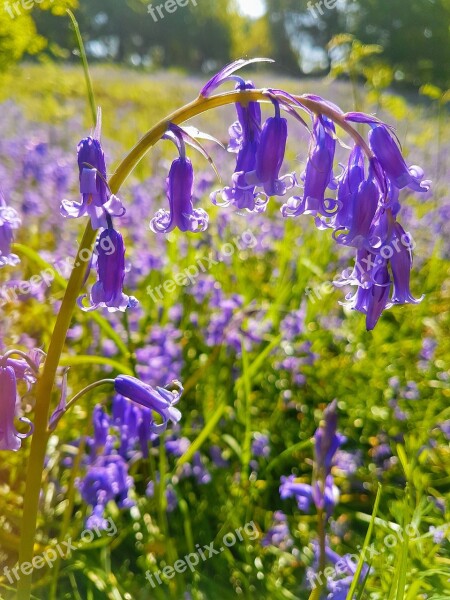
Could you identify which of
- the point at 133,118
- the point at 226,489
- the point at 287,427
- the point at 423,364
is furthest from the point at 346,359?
the point at 133,118

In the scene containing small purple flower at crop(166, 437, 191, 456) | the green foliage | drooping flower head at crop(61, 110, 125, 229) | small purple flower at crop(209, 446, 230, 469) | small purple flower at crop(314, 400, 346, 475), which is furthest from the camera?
the green foliage

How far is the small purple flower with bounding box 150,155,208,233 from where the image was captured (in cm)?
112

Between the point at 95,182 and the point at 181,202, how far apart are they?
0.66 feet

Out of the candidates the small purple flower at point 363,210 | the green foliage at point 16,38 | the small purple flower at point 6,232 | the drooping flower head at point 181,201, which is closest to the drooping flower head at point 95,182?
the drooping flower head at point 181,201

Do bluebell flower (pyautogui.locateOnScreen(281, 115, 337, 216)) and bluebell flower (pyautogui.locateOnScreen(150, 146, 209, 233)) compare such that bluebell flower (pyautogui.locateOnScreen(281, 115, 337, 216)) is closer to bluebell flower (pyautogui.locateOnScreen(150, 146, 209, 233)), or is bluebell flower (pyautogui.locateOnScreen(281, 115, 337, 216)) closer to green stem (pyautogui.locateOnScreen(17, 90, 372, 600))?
green stem (pyautogui.locateOnScreen(17, 90, 372, 600))

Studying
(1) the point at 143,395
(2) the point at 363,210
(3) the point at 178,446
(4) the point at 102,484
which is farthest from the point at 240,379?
(2) the point at 363,210

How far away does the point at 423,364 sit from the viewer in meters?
3.12

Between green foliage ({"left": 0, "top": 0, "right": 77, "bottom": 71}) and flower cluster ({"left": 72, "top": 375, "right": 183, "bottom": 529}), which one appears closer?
flower cluster ({"left": 72, "top": 375, "right": 183, "bottom": 529})

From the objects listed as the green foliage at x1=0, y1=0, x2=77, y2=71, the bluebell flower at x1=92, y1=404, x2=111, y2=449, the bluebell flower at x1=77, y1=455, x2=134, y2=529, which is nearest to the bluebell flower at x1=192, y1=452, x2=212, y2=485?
the bluebell flower at x1=77, y1=455, x2=134, y2=529

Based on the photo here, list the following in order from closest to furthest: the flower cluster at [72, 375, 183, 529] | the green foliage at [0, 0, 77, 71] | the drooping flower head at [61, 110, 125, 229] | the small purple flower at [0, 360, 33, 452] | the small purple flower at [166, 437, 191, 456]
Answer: the drooping flower head at [61, 110, 125, 229] < the small purple flower at [0, 360, 33, 452] < the flower cluster at [72, 375, 183, 529] < the small purple flower at [166, 437, 191, 456] < the green foliage at [0, 0, 77, 71]

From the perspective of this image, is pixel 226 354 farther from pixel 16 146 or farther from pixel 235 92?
pixel 16 146

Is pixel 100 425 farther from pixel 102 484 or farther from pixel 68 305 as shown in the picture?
pixel 68 305

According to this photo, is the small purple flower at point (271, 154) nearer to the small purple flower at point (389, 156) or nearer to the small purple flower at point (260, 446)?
the small purple flower at point (389, 156)

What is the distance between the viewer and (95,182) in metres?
0.99
